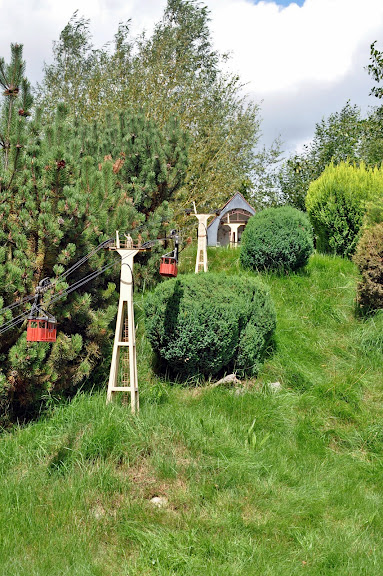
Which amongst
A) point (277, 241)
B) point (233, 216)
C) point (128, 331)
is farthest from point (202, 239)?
point (233, 216)

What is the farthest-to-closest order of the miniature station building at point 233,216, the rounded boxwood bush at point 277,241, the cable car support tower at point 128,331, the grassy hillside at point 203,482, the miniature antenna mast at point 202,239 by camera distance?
1. the miniature station building at point 233,216
2. the rounded boxwood bush at point 277,241
3. the miniature antenna mast at point 202,239
4. the cable car support tower at point 128,331
5. the grassy hillside at point 203,482

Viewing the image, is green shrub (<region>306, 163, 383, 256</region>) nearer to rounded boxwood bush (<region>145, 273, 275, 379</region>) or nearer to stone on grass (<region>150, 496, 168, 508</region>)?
rounded boxwood bush (<region>145, 273, 275, 379</region>)

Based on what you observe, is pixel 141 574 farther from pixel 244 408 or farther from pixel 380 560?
pixel 244 408

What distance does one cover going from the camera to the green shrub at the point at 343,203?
9.34 metres

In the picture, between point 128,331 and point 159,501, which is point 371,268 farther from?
point 159,501

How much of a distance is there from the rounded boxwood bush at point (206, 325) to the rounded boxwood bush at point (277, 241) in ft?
6.56

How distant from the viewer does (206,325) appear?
5383 millimetres

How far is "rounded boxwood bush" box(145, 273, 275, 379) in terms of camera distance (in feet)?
17.5

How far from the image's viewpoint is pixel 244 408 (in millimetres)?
5148

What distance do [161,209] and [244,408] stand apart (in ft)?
10.8

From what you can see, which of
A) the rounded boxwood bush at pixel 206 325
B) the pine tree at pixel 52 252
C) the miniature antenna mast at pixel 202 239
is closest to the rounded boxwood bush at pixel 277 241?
the miniature antenna mast at pixel 202 239

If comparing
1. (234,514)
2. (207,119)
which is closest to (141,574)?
(234,514)

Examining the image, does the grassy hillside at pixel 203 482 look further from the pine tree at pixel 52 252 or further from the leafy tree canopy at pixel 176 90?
the leafy tree canopy at pixel 176 90

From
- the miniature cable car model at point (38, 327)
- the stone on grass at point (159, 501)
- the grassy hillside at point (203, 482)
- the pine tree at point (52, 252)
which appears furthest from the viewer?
the pine tree at point (52, 252)
